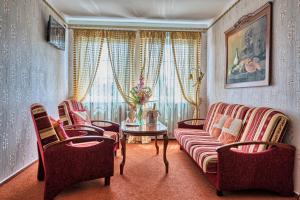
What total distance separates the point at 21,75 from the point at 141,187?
2.12 meters

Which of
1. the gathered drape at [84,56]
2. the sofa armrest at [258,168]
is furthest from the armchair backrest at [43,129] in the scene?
the gathered drape at [84,56]

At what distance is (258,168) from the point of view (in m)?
2.67

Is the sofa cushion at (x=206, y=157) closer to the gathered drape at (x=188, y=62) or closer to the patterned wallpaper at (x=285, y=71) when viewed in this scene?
the patterned wallpaper at (x=285, y=71)

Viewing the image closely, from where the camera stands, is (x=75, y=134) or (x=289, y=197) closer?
(x=289, y=197)

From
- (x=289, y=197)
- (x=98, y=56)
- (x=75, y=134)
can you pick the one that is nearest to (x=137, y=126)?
(x=75, y=134)

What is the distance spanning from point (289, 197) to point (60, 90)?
426 centimetres

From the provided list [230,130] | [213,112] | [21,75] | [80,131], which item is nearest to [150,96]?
[213,112]

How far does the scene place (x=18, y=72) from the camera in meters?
3.32

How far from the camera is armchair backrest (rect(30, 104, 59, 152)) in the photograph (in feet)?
8.64

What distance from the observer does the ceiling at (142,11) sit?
4453 mm

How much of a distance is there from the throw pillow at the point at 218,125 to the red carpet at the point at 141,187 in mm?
597

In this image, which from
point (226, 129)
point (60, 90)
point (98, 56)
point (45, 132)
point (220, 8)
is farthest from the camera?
point (98, 56)

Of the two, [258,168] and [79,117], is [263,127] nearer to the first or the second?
[258,168]

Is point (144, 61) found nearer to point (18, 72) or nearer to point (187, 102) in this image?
point (187, 102)
